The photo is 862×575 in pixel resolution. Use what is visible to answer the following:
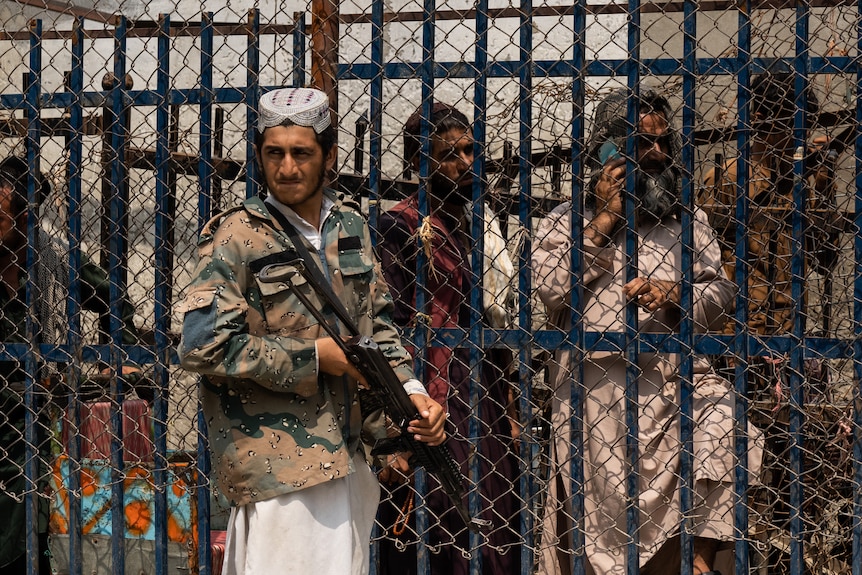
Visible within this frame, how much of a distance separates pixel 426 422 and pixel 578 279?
37.5 inches

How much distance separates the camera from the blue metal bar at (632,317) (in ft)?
11.9

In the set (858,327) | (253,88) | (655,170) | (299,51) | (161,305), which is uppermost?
(299,51)

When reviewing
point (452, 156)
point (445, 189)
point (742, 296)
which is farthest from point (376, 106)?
point (742, 296)

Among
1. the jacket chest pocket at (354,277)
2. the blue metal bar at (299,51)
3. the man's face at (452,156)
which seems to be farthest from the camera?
the man's face at (452,156)

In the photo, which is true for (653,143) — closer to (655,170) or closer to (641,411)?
(655,170)

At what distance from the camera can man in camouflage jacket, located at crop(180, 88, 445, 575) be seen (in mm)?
2826

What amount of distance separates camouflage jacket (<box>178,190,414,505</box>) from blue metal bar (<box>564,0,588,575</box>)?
93 centimetres

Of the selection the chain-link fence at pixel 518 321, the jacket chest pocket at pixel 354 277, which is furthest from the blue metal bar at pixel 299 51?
the jacket chest pocket at pixel 354 277

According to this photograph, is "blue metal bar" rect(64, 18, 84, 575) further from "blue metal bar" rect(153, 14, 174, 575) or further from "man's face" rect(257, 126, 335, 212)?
"man's face" rect(257, 126, 335, 212)

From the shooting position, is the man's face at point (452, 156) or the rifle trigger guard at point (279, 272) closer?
the rifle trigger guard at point (279, 272)

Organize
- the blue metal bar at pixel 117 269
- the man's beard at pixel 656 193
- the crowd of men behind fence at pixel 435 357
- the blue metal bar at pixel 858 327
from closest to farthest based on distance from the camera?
the crowd of men behind fence at pixel 435 357 < the blue metal bar at pixel 858 327 < the blue metal bar at pixel 117 269 < the man's beard at pixel 656 193

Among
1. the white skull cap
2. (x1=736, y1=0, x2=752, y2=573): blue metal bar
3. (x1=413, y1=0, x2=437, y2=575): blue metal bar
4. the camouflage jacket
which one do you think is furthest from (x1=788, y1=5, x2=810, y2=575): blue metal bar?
the white skull cap

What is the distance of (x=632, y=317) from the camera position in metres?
3.67

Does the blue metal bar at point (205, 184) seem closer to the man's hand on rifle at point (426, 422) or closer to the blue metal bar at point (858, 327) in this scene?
the man's hand on rifle at point (426, 422)
